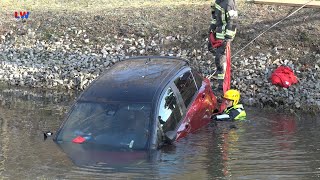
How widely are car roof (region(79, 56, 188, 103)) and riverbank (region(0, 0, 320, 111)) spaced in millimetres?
4006

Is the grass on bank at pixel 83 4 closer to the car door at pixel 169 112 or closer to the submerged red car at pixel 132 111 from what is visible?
the submerged red car at pixel 132 111

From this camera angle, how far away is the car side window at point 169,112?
29.0 feet

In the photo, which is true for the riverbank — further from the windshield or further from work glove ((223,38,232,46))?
the windshield

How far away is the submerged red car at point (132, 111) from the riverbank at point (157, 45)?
14.0ft

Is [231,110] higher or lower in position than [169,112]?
lower

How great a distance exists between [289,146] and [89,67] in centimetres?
782

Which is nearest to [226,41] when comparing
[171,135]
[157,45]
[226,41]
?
[226,41]

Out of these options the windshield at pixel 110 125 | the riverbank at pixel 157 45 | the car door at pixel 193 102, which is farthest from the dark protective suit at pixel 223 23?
the windshield at pixel 110 125

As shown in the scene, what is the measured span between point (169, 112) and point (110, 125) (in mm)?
937

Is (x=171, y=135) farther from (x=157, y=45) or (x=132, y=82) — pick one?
(x=157, y=45)

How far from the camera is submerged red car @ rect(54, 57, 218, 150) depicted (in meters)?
8.59

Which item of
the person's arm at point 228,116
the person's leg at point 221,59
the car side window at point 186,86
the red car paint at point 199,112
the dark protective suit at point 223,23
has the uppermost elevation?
the dark protective suit at point 223,23

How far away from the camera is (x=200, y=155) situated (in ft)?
29.6

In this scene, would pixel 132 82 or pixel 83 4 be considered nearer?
pixel 132 82
